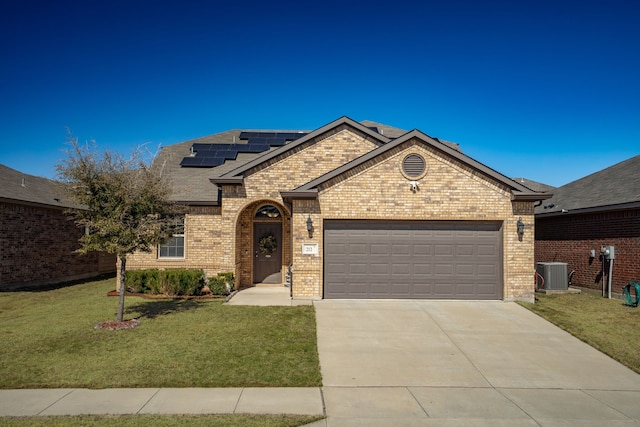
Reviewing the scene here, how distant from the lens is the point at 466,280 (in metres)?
12.4

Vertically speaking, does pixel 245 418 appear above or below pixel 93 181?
below

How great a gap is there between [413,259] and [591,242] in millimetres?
7641

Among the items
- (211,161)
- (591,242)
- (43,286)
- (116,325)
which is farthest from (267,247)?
(591,242)

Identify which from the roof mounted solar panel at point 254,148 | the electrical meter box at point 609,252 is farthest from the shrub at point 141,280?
the electrical meter box at point 609,252

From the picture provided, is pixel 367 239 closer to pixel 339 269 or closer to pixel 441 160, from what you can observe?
pixel 339 269

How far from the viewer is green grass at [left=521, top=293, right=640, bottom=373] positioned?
329 inches

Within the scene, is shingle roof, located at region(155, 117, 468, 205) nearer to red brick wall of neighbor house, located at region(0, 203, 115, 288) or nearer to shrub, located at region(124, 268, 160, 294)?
shrub, located at region(124, 268, 160, 294)

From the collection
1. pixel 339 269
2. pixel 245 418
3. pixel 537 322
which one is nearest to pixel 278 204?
pixel 339 269

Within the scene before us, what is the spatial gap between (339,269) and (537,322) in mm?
5538

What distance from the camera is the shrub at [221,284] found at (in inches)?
523

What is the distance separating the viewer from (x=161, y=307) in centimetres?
1167

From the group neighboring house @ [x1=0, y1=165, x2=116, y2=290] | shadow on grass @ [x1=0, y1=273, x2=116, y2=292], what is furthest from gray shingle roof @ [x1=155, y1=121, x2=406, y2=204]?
shadow on grass @ [x1=0, y1=273, x2=116, y2=292]

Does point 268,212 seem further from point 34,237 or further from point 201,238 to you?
point 34,237

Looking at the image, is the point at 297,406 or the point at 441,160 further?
the point at 441,160
